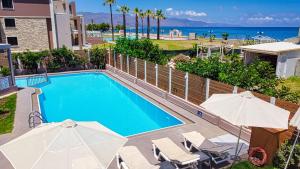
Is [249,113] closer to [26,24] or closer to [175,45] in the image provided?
[26,24]

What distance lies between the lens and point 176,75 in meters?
14.5

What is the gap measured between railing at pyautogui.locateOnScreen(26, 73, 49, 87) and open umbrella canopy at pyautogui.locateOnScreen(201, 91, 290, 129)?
A: 17733mm

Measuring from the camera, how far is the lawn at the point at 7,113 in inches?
436

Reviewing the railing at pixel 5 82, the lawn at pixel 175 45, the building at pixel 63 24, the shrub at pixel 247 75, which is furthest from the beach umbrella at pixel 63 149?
the lawn at pixel 175 45

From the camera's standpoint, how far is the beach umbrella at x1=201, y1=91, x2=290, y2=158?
19.4 ft

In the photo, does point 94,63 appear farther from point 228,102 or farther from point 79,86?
point 228,102

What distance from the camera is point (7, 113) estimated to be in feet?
42.4

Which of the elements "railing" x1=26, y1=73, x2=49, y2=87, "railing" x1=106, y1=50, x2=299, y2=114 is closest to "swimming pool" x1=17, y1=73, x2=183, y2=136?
"railing" x1=26, y1=73, x2=49, y2=87

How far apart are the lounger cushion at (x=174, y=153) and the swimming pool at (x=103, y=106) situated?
142 inches

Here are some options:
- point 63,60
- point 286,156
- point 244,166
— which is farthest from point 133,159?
point 63,60

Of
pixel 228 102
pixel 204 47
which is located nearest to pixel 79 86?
pixel 228 102

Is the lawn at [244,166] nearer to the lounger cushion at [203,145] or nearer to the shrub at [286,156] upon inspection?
the shrub at [286,156]

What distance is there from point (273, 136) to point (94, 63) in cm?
2077

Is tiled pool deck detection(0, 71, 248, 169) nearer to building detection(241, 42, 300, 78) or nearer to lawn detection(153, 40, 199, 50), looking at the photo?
building detection(241, 42, 300, 78)
